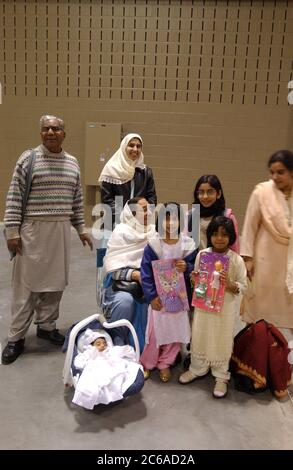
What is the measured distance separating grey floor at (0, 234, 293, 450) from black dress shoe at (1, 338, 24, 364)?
0.05m

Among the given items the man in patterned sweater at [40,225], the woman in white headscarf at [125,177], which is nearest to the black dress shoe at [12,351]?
the man in patterned sweater at [40,225]

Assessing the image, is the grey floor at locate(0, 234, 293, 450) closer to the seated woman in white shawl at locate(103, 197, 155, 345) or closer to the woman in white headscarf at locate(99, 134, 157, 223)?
the seated woman in white shawl at locate(103, 197, 155, 345)

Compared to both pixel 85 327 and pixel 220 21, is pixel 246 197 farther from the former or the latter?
pixel 85 327

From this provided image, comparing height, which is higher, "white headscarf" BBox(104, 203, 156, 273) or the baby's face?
"white headscarf" BBox(104, 203, 156, 273)

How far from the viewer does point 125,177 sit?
3189mm

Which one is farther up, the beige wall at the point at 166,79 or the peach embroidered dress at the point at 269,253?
the beige wall at the point at 166,79

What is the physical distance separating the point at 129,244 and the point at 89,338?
64 cm

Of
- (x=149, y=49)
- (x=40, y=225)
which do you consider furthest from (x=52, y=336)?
(x=149, y=49)

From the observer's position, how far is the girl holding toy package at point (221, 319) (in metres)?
2.31

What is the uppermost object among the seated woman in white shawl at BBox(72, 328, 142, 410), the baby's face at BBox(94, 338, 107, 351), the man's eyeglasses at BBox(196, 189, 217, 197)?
the man's eyeglasses at BBox(196, 189, 217, 197)

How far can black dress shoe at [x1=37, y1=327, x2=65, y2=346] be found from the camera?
2.91 metres

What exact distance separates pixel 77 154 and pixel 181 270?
4.05 meters

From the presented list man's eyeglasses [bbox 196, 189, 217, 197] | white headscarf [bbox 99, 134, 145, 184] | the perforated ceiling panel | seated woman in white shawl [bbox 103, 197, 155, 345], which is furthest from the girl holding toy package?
the perforated ceiling panel

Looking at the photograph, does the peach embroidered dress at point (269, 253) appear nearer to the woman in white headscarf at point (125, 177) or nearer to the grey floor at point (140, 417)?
the grey floor at point (140, 417)
